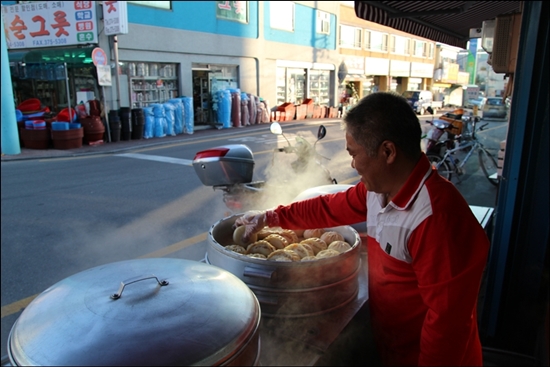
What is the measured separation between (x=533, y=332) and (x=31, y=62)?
1564 centimetres

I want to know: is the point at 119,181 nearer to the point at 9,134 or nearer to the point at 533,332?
the point at 9,134

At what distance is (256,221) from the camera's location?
2.00 meters

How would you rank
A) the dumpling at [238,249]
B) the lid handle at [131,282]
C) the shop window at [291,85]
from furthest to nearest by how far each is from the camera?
1. the shop window at [291,85]
2. the dumpling at [238,249]
3. the lid handle at [131,282]

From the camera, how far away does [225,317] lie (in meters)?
1.12

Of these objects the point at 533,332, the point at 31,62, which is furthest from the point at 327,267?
the point at 31,62

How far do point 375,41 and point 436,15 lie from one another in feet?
86.8

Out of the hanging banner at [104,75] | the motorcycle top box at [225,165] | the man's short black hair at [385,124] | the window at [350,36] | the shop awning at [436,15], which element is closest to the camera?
the man's short black hair at [385,124]

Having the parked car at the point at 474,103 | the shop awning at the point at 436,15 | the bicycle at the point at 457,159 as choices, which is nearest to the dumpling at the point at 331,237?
the shop awning at the point at 436,15

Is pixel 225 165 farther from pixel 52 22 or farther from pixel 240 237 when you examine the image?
pixel 52 22

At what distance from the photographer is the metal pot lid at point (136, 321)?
96cm

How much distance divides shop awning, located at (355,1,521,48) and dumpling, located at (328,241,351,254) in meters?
1.31

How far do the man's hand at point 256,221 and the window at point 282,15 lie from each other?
20060mm

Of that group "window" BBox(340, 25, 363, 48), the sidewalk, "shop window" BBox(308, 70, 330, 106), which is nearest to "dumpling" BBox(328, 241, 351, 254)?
the sidewalk

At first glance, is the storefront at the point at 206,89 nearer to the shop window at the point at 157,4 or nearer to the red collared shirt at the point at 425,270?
the shop window at the point at 157,4
